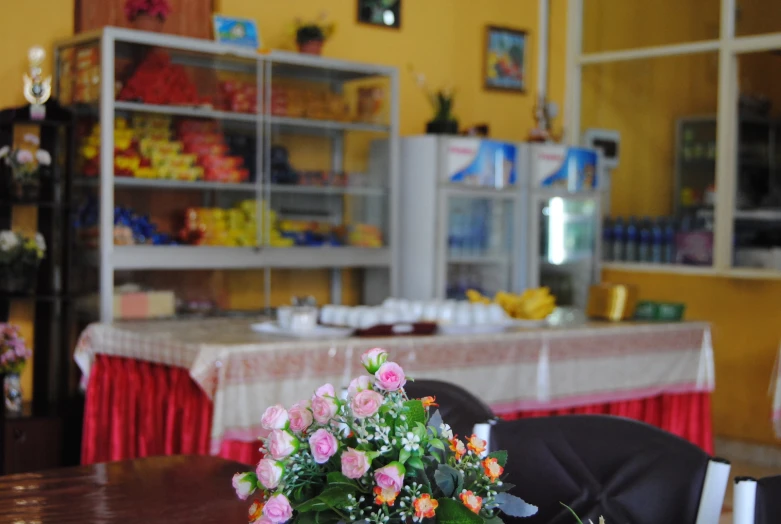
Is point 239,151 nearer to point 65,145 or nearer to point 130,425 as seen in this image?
point 65,145

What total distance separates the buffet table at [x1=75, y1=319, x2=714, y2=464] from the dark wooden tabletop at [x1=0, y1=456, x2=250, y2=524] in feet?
4.67

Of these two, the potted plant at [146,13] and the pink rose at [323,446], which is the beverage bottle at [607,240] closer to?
the potted plant at [146,13]

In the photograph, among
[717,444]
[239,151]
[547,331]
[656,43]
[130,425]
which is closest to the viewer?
[130,425]

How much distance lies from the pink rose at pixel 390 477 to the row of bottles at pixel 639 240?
605cm

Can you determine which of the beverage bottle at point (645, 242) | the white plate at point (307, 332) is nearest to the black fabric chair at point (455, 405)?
the white plate at point (307, 332)

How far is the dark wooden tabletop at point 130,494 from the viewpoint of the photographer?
1964 millimetres

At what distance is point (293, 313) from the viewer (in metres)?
4.30

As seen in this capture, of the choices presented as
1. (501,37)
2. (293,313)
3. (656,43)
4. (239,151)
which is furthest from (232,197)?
(656,43)

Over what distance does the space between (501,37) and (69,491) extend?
5.58 m

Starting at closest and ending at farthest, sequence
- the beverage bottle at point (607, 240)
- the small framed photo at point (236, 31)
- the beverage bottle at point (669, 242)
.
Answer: the small framed photo at point (236, 31)
the beverage bottle at point (669, 242)
the beverage bottle at point (607, 240)

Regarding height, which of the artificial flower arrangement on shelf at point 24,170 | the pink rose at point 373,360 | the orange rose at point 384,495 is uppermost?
the artificial flower arrangement on shelf at point 24,170

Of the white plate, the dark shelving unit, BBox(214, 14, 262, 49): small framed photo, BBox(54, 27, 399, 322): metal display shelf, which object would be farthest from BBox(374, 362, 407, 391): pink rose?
BBox(214, 14, 262, 49): small framed photo

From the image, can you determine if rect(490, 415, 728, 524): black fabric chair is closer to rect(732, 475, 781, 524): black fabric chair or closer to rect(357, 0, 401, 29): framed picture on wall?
rect(732, 475, 781, 524): black fabric chair

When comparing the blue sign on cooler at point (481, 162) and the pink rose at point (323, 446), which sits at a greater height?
the blue sign on cooler at point (481, 162)
